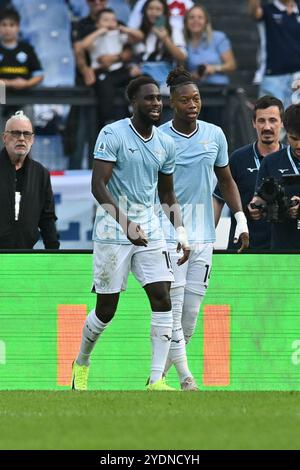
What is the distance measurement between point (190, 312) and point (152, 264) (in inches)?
33.2

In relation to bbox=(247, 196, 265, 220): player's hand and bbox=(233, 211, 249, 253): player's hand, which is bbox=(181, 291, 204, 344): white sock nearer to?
bbox=(233, 211, 249, 253): player's hand

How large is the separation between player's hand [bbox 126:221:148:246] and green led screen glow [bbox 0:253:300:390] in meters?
1.75

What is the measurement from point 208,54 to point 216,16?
2314 millimetres

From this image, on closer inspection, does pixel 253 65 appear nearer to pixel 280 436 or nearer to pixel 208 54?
pixel 208 54

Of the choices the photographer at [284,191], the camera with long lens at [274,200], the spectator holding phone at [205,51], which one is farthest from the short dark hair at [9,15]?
the camera with long lens at [274,200]

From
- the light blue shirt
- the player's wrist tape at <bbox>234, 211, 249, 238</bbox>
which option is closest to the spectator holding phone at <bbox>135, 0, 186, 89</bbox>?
the light blue shirt

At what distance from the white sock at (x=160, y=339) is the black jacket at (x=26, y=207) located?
206 centimetres

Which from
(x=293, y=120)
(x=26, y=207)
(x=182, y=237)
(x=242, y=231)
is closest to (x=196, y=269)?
(x=242, y=231)

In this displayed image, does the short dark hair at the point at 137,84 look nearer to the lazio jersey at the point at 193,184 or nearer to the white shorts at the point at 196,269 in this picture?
the lazio jersey at the point at 193,184

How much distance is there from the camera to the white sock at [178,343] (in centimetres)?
978

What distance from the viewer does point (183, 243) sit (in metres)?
9.48

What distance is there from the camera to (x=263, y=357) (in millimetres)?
10742

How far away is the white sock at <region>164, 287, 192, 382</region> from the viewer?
978 cm
